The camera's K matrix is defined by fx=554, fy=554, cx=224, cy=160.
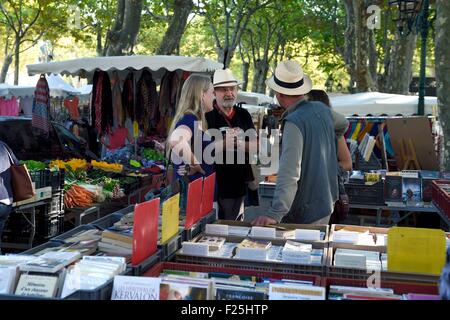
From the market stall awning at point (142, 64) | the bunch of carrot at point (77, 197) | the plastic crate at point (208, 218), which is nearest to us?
the plastic crate at point (208, 218)

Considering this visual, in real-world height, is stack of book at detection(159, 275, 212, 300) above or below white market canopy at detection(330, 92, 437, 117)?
below

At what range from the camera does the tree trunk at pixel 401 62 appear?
19.1 meters

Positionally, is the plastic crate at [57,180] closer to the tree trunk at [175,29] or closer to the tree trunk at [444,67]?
the tree trunk at [444,67]

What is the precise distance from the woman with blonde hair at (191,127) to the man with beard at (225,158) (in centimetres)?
15

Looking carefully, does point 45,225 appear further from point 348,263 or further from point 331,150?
point 348,263

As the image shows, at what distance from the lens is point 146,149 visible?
33.9 feet

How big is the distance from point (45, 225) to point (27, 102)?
1542cm

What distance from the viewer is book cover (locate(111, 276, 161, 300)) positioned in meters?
2.28

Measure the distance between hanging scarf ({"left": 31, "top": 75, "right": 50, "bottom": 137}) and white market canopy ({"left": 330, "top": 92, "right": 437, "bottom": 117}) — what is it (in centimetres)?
641

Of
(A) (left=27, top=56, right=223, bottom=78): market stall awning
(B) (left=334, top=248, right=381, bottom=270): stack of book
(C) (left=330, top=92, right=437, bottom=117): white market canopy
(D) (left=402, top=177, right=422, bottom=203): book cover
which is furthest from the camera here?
(C) (left=330, top=92, right=437, bottom=117): white market canopy

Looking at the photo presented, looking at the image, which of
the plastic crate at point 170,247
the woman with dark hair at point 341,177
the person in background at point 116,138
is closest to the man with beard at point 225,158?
the woman with dark hair at point 341,177

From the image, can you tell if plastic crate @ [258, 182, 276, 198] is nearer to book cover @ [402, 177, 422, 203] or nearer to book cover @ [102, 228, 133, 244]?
book cover @ [402, 177, 422, 203]

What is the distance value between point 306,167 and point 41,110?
7486 mm

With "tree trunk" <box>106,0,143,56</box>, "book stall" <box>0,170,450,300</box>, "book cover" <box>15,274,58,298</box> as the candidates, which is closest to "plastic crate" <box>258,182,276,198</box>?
"book stall" <box>0,170,450,300</box>
